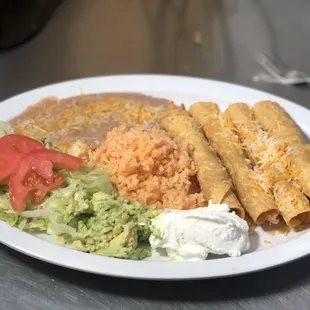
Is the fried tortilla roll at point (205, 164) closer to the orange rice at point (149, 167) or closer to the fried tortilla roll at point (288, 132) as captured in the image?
the orange rice at point (149, 167)

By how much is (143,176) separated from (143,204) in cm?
8

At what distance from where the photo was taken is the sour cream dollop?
1.27 m

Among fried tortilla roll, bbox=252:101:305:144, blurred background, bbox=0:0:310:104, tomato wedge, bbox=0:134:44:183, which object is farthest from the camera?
blurred background, bbox=0:0:310:104

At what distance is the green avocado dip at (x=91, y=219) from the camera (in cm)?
127

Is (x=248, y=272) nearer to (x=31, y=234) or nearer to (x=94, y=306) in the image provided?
(x=94, y=306)

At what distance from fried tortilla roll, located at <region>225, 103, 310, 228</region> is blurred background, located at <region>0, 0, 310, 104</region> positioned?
0.82m

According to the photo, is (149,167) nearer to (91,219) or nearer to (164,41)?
(91,219)

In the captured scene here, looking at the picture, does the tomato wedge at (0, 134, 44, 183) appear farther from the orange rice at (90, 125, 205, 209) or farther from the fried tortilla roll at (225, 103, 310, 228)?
the fried tortilla roll at (225, 103, 310, 228)

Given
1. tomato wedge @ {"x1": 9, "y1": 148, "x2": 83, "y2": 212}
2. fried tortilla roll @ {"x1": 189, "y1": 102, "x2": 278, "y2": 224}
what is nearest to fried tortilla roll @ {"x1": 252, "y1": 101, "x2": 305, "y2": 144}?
fried tortilla roll @ {"x1": 189, "y1": 102, "x2": 278, "y2": 224}

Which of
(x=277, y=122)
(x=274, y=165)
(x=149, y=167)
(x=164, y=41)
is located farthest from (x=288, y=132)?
(x=164, y=41)

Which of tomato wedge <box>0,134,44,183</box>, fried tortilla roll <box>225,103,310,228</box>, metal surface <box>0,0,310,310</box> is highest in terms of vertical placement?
tomato wedge <box>0,134,44,183</box>

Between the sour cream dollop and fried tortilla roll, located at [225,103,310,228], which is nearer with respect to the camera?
the sour cream dollop

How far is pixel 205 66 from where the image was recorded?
107 inches

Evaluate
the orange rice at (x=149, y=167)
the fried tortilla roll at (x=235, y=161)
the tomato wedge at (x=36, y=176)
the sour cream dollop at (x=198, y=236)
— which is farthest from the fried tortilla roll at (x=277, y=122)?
the tomato wedge at (x=36, y=176)
